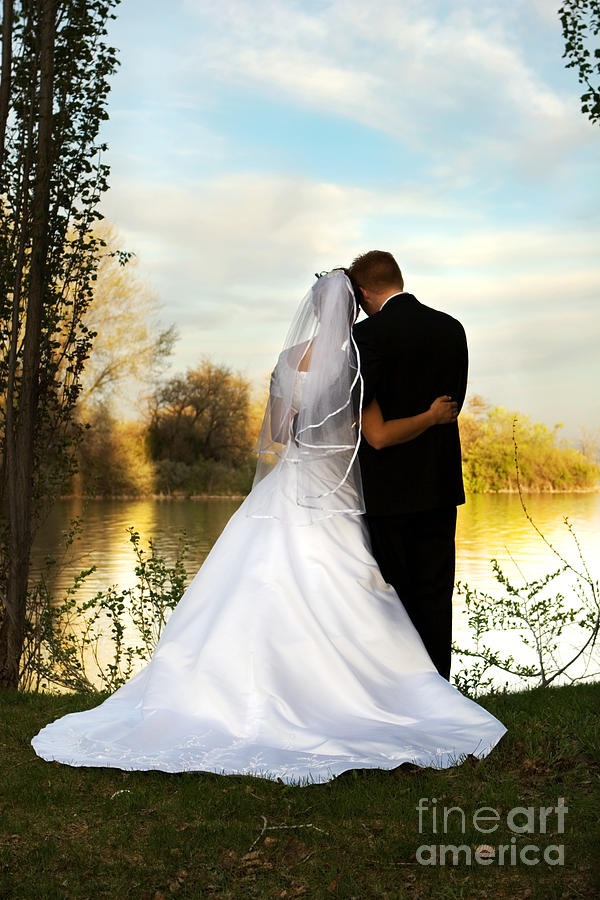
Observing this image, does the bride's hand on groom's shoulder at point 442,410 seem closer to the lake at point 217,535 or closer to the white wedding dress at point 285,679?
the white wedding dress at point 285,679

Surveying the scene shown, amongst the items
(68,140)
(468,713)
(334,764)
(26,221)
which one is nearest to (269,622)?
(334,764)

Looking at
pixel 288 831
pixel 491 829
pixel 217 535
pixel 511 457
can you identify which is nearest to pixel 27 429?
pixel 288 831

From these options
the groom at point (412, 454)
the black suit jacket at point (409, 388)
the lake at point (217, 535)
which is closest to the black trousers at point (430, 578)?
the groom at point (412, 454)

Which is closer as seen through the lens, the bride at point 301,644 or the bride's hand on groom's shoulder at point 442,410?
the bride at point 301,644

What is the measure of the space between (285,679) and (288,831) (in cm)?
68

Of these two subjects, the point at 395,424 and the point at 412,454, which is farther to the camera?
the point at 412,454

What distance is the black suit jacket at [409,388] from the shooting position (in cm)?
372

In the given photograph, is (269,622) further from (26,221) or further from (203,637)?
(26,221)

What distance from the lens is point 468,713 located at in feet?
11.1

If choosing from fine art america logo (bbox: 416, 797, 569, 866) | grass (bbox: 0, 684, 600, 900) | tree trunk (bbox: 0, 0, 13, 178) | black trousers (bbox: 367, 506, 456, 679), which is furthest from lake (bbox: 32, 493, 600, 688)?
fine art america logo (bbox: 416, 797, 569, 866)

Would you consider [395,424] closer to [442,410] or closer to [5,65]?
[442,410]

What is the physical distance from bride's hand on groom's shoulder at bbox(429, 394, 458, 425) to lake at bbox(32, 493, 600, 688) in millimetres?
3750

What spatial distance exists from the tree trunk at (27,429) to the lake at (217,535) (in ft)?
1.65

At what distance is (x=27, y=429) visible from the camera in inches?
242
